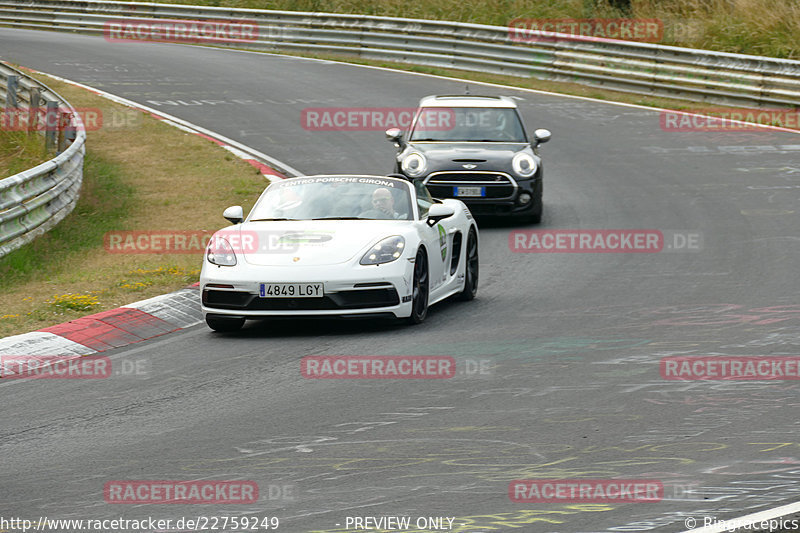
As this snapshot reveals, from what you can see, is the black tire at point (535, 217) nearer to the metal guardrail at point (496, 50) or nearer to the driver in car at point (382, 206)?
the driver in car at point (382, 206)

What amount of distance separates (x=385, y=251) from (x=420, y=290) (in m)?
0.53

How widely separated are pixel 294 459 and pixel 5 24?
1491 inches

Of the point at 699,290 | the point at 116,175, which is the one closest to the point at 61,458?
the point at 699,290

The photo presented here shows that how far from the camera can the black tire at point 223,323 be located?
10656 millimetres

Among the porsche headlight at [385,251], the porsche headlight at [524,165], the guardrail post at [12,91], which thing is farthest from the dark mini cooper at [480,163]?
the guardrail post at [12,91]

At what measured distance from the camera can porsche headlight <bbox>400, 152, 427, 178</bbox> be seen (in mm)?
17000

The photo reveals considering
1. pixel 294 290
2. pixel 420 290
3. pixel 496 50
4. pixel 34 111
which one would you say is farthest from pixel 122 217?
pixel 496 50

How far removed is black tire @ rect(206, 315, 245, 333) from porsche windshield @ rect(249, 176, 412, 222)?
123 centimetres

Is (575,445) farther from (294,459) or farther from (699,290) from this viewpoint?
(699,290)

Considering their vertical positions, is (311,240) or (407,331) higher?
(311,240)

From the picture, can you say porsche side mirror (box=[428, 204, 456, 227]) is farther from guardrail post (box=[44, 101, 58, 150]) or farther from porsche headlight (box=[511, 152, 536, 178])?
guardrail post (box=[44, 101, 58, 150])

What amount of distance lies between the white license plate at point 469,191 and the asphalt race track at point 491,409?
21.0 inches

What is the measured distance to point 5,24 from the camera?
41500mm

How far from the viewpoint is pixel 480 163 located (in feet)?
55.5
